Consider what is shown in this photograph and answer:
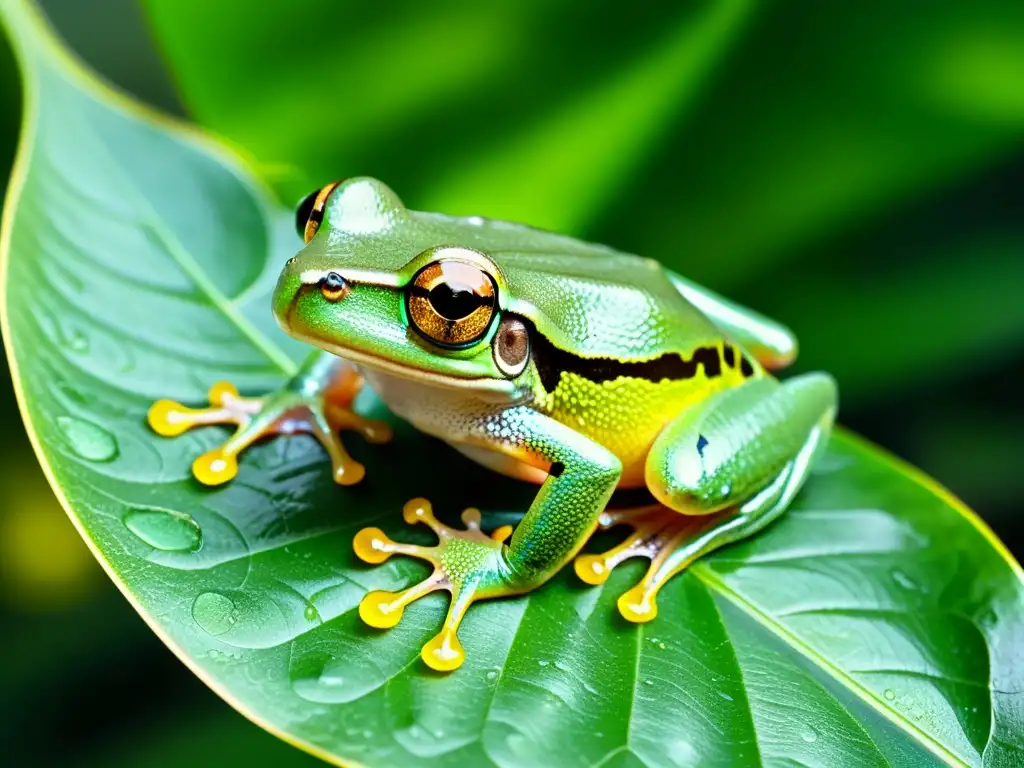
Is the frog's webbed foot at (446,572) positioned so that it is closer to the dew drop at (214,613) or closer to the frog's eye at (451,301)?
the dew drop at (214,613)

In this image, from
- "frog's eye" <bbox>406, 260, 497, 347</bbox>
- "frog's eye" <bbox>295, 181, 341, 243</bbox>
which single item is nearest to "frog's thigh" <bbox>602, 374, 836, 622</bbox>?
"frog's eye" <bbox>406, 260, 497, 347</bbox>

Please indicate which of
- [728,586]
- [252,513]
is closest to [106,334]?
[252,513]

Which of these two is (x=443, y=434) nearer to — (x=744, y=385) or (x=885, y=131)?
(x=744, y=385)

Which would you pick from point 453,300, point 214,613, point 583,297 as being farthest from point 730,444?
point 214,613

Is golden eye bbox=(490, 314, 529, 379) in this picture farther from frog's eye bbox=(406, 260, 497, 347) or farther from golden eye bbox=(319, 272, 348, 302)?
golden eye bbox=(319, 272, 348, 302)

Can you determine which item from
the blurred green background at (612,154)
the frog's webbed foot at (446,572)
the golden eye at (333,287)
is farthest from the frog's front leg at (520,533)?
the blurred green background at (612,154)
